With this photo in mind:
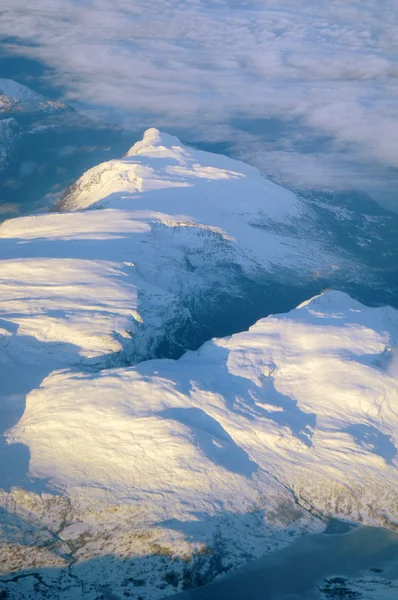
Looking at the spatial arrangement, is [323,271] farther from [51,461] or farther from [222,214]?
[51,461]

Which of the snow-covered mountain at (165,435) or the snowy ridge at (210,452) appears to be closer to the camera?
the snow-covered mountain at (165,435)

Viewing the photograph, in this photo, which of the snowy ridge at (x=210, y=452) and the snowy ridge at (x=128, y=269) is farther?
the snowy ridge at (x=128, y=269)

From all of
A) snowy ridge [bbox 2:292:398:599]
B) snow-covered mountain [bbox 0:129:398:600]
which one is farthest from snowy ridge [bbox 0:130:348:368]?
snowy ridge [bbox 2:292:398:599]

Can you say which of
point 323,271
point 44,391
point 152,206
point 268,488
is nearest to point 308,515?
point 268,488

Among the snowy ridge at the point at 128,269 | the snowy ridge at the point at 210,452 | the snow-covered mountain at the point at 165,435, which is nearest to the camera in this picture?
the snow-covered mountain at the point at 165,435

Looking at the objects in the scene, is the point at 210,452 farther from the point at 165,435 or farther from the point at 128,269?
the point at 128,269

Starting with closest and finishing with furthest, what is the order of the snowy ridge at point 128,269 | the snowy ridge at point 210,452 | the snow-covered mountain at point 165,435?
the snow-covered mountain at point 165,435 < the snowy ridge at point 210,452 < the snowy ridge at point 128,269

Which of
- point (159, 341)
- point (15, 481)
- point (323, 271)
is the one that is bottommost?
point (323, 271)

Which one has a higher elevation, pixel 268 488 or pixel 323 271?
pixel 268 488

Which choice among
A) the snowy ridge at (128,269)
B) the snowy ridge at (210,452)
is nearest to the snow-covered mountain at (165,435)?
the snowy ridge at (210,452)

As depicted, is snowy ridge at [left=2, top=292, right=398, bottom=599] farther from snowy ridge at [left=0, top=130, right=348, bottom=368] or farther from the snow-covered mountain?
snowy ridge at [left=0, top=130, right=348, bottom=368]

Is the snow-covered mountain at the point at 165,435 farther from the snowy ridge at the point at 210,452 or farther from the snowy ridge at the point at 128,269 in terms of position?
the snowy ridge at the point at 128,269
